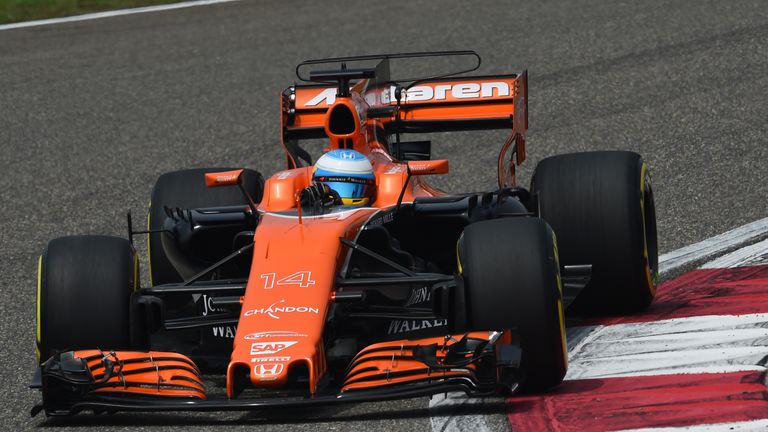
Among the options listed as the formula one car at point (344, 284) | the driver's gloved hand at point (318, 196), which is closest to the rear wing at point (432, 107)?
the formula one car at point (344, 284)

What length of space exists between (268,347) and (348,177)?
1751mm

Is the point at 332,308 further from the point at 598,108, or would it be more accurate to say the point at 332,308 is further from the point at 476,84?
the point at 598,108

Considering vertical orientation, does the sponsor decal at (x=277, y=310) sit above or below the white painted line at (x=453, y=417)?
above

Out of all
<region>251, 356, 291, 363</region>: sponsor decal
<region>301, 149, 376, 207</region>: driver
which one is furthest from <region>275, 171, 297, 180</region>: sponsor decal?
<region>251, 356, 291, 363</region>: sponsor decal

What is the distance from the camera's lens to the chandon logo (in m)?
9.91

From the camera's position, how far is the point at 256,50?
1877 cm

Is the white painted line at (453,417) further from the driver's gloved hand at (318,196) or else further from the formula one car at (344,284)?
the driver's gloved hand at (318,196)

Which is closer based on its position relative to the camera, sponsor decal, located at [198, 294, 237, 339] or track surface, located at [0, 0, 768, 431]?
sponsor decal, located at [198, 294, 237, 339]

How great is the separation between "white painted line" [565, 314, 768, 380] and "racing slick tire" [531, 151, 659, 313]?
9.5 inches

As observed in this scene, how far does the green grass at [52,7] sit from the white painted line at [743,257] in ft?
44.1

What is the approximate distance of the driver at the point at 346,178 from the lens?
8.17 metres

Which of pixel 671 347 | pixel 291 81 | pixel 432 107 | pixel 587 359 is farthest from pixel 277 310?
pixel 291 81

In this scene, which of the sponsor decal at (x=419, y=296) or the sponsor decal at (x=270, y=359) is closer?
the sponsor decal at (x=270, y=359)

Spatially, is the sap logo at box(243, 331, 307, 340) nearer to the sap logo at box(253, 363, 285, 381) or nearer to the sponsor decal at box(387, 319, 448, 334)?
the sap logo at box(253, 363, 285, 381)
